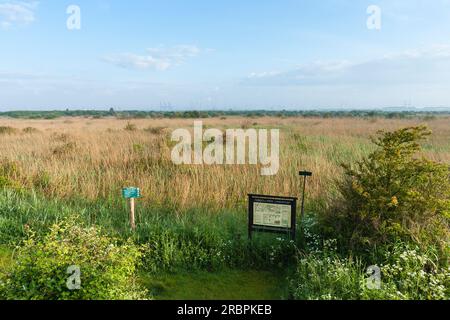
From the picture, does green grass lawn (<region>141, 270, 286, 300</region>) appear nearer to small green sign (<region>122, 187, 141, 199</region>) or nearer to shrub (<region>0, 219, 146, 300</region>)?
shrub (<region>0, 219, 146, 300</region>)

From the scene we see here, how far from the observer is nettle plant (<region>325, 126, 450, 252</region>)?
3615 mm

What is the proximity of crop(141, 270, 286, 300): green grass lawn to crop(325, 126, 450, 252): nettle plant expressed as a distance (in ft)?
3.49

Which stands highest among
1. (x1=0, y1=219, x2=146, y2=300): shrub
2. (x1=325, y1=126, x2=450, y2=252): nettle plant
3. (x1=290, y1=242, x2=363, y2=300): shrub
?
(x1=325, y1=126, x2=450, y2=252): nettle plant

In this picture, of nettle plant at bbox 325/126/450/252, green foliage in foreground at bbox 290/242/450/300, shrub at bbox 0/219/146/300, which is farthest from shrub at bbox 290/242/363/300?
shrub at bbox 0/219/146/300

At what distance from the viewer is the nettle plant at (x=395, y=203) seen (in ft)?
11.9

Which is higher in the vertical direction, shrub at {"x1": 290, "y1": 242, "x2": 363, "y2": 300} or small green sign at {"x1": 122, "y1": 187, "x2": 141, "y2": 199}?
small green sign at {"x1": 122, "y1": 187, "x2": 141, "y2": 199}

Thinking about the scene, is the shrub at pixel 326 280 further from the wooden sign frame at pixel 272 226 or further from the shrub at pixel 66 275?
the shrub at pixel 66 275

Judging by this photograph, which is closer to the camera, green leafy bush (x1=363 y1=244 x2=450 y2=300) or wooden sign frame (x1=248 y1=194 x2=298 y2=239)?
green leafy bush (x1=363 y1=244 x2=450 y2=300)

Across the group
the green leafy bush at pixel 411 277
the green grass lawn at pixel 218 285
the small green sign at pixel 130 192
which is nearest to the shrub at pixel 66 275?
the green grass lawn at pixel 218 285

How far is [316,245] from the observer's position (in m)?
4.00

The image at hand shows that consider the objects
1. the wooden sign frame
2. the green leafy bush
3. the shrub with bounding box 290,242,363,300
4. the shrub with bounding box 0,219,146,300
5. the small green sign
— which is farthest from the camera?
the small green sign

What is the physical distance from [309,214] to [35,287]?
12.7 feet

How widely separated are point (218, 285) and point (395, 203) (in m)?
2.21
